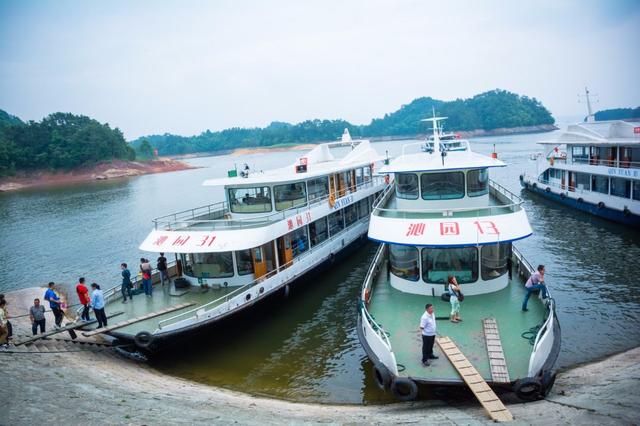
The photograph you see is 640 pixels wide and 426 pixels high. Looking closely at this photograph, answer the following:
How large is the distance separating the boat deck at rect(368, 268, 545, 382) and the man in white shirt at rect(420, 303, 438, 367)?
21 cm

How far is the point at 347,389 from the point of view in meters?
12.4

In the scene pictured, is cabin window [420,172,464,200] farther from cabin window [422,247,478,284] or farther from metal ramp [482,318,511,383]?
metal ramp [482,318,511,383]

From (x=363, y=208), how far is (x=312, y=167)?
459cm

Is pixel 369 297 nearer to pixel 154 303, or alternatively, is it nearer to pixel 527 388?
pixel 527 388

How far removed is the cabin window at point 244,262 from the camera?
54.7 feet

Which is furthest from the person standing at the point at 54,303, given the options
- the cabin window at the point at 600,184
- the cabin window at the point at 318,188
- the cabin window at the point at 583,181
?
the cabin window at the point at 583,181

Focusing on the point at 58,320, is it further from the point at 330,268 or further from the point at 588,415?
the point at 588,415

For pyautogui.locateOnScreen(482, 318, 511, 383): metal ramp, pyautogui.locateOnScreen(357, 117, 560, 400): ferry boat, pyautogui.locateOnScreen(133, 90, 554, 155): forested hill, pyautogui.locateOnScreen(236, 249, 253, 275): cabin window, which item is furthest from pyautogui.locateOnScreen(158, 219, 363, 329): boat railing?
pyautogui.locateOnScreen(133, 90, 554, 155): forested hill

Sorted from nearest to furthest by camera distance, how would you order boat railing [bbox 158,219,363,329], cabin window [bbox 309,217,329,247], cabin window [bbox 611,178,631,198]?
boat railing [bbox 158,219,363,329]
cabin window [bbox 309,217,329,247]
cabin window [bbox 611,178,631,198]

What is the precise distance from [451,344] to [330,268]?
12.2 meters

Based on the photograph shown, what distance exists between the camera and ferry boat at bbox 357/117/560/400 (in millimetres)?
9789

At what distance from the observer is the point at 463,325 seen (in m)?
11.7

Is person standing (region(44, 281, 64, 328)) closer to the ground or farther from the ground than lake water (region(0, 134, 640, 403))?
farther from the ground

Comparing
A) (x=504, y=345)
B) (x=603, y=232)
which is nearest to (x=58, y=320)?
(x=504, y=345)
